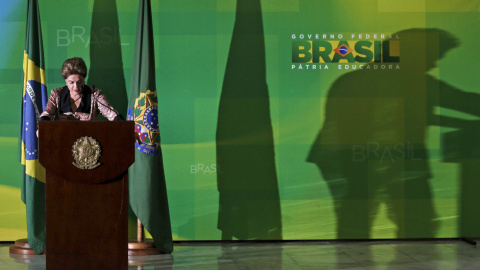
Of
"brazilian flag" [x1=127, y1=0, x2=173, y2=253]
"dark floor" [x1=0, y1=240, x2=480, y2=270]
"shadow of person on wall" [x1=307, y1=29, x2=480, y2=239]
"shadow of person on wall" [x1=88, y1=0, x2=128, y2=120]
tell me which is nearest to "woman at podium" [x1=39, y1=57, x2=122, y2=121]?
"brazilian flag" [x1=127, y1=0, x2=173, y2=253]

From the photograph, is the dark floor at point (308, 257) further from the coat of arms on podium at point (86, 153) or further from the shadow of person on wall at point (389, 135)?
the coat of arms on podium at point (86, 153)

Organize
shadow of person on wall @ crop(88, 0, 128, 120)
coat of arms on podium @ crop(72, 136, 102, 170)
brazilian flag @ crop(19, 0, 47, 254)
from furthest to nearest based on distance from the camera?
1. shadow of person on wall @ crop(88, 0, 128, 120)
2. brazilian flag @ crop(19, 0, 47, 254)
3. coat of arms on podium @ crop(72, 136, 102, 170)

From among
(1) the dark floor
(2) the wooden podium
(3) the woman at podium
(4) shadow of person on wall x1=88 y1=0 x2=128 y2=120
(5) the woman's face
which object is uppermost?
(4) shadow of person on wall x1=88 y1=0 x2=128 y2=120

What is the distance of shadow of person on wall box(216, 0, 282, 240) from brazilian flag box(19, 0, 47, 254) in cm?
170

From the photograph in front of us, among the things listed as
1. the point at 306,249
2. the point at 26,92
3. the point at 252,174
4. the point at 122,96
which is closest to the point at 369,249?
the point at 306,249

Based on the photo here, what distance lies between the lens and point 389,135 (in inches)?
263

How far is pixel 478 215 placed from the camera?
6727 mm

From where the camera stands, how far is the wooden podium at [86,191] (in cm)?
405

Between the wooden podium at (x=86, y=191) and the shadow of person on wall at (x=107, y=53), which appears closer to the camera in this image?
the wooden podium at (x=86, y=191)

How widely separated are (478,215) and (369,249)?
1326mm

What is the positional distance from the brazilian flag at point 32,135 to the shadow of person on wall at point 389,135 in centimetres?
260

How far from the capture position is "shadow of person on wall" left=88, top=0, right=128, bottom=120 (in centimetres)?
649

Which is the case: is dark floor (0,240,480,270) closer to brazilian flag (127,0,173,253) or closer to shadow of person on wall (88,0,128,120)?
brazilian flag (127,0,173,253)

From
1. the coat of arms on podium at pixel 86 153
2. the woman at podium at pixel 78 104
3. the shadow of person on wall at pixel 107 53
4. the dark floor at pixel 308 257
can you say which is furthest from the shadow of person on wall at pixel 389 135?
the coat of arms on podium at pixel 86 153
